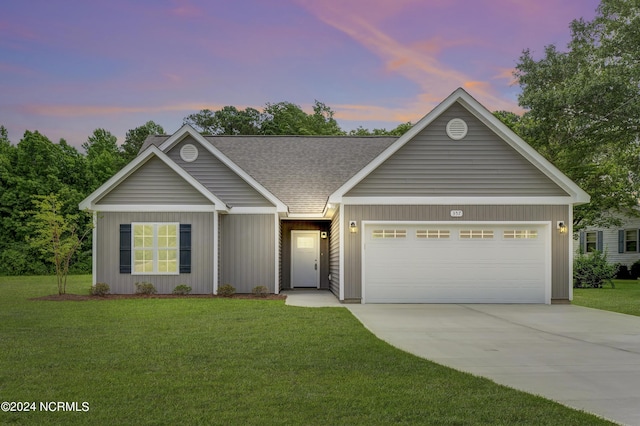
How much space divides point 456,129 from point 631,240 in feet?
68.6

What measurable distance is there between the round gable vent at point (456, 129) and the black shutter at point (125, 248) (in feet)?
31.7

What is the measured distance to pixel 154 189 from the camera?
17.8 meters

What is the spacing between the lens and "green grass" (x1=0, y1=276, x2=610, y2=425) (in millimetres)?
5297

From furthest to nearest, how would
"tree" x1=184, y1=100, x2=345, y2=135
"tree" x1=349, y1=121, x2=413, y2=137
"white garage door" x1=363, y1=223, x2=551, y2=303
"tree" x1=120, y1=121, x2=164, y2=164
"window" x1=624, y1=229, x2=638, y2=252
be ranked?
"tree" x1=120, y1=121, x2=164, y2=164, "tree" x1=184, y1=100, x2=345, y2=135, "tree" x1=349, y1=121, x2=413, y2=137, "window" x1=624, y1=229, x2=638, y2=252, "white garage door" x1=363, y1=223, x2=551, y2=303

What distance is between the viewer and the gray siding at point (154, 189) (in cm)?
1775

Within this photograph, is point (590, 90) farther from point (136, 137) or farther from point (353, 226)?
point (136, 137)

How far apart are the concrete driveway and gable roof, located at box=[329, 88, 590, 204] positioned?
318 centimetres

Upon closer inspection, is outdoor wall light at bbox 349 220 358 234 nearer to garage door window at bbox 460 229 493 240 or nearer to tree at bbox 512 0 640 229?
garage door window at bbox 460 229 493 240

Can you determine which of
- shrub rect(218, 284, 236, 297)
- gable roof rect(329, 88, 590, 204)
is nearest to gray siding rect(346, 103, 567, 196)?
gable roof rect(329, 88, 590, 204)

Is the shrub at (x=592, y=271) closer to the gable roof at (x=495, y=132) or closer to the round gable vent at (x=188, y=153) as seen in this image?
the gable roof at (x=495, y=132)

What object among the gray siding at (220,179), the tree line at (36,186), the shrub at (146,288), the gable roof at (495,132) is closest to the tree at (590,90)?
the gable roof at (495,132)

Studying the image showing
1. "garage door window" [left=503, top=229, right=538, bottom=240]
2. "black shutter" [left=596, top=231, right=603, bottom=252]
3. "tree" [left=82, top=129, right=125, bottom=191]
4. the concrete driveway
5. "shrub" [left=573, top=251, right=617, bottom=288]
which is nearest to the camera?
the concrete driveway

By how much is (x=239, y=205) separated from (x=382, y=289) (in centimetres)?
547

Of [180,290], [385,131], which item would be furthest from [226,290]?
[385,131]
